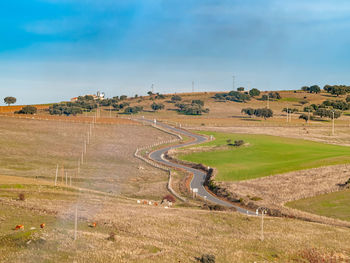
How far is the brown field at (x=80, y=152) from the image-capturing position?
7154 cm

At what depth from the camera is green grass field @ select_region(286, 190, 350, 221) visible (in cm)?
5400

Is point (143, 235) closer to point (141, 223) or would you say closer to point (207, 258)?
point (141, 223)

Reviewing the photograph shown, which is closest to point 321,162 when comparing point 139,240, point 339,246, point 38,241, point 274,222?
point 274,222

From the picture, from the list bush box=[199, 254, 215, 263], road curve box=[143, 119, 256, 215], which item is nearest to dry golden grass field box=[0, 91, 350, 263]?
bush box=[199, 254, 215, 263]

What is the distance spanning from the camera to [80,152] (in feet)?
336

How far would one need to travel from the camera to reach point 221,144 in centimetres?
12550

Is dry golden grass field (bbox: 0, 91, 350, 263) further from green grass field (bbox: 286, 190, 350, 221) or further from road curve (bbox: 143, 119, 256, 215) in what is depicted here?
road curve (bbox: 143, 119, 256, 215)

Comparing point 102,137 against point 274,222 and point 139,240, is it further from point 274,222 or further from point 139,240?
point 139,240

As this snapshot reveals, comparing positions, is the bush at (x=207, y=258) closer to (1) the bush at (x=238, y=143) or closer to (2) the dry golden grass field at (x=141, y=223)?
(2) the dry golden grass field at (x=141, y=223)

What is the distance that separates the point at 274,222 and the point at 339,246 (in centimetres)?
912

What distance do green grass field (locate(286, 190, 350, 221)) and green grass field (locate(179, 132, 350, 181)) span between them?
1745 centimetres

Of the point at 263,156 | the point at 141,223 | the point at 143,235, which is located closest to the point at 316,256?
the point at 143,235

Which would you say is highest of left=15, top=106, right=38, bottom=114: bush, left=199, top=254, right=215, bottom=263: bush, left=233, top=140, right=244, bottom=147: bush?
left=15, top=106, right=38, bottom=114: bush

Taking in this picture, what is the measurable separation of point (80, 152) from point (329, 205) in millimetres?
63940
